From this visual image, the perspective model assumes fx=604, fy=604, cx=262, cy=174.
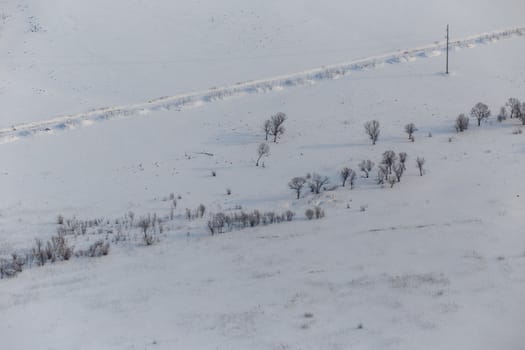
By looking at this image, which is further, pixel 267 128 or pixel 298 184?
pixel 267 128

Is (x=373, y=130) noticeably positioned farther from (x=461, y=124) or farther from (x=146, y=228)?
(x=146, y=228)

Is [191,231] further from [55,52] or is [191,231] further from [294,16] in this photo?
[294,16]

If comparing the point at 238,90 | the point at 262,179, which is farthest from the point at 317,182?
the point at 238,90

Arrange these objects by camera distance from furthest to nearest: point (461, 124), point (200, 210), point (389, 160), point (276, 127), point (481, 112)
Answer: point (276, 127) → point (481, 112) → point (461, 124) → point (389, 160) → point (200, 210)

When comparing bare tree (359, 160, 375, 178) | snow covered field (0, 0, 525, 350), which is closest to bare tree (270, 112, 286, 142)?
snow covered field (0, 0, 525, 350)

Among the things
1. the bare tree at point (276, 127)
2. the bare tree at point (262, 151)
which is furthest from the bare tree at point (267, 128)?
the bare tree at point (262, 151)

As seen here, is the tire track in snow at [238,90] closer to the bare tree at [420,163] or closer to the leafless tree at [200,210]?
the leafless tree at [200,210]

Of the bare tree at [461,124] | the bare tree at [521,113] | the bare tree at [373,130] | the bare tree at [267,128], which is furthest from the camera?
the bare tree at [267,128]
